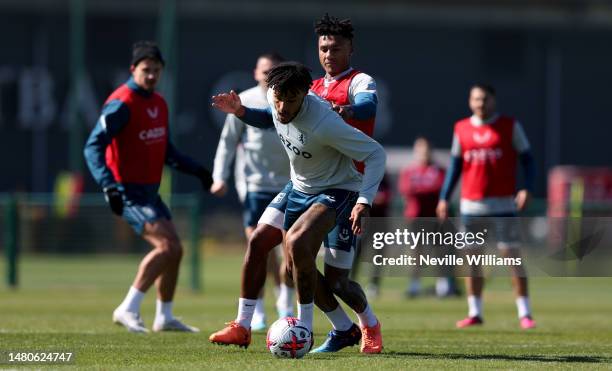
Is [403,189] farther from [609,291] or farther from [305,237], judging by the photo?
[305,237]

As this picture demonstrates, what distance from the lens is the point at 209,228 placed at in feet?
135

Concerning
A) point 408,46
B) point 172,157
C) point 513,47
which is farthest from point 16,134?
point 172,157

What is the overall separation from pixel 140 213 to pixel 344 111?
323 cm

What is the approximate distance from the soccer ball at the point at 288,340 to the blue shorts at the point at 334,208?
0.74 meters

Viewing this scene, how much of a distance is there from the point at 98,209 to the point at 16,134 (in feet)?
64.7

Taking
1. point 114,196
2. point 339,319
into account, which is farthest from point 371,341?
point 114,196

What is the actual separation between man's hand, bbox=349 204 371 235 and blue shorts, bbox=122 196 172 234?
10.6 ft

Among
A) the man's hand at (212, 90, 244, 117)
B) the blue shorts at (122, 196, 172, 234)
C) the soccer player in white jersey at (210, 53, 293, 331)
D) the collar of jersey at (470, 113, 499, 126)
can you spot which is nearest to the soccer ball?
the man's hand at (212, 90, 244, 117)

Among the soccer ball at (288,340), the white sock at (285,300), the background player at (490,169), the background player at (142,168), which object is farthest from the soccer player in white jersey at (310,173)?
the background player at (490,169)

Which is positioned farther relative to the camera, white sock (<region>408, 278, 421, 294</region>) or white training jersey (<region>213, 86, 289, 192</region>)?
white sock (<region>408, 278, 421, 294</region>)

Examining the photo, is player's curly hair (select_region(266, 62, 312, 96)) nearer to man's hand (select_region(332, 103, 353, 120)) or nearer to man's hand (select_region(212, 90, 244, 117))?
man's hand (select_region(332, 103, 353, 120))

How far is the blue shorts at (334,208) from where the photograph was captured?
9273mm

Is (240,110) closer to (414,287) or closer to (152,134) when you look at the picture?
(152,134)

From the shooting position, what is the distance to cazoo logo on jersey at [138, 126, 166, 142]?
11906 mm
